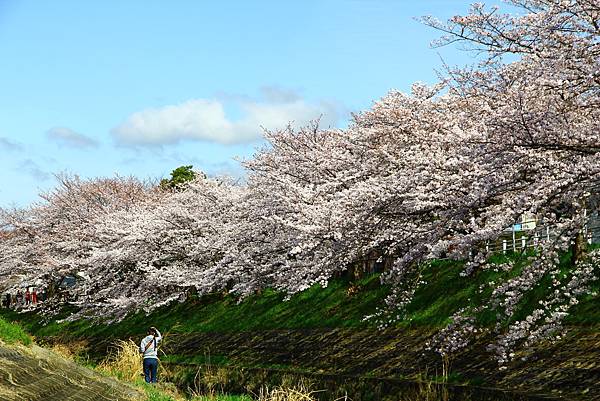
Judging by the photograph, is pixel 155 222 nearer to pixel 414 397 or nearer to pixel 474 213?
pixel 414 397

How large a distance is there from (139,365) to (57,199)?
92.3 feet

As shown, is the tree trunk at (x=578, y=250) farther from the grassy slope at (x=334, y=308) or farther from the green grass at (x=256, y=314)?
the green grass at (x=256, y=314)

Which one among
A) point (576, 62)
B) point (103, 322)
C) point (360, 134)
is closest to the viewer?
point (576, 62)

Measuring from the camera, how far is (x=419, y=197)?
49.7 ft

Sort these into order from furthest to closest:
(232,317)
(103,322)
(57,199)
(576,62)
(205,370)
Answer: (57,199)
(103,322)
(232,317)
(205,370)
(576,62)

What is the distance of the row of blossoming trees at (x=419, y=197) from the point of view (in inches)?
471

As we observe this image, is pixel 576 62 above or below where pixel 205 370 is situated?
above

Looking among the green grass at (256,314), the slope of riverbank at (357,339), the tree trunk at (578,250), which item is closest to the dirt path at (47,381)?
the slope of riverbank at (357,339)

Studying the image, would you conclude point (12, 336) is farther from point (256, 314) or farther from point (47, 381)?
point (256, 314)

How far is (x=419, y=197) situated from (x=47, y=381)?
7642mm

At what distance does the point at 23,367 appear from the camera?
40.4 ft

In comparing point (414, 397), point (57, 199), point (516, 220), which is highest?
point (57, 199)

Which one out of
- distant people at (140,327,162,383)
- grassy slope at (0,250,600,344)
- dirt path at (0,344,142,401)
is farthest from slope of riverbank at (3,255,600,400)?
dirt path at (0,344,142,401)

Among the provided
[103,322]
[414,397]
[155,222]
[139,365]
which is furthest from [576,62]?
[103,322]
